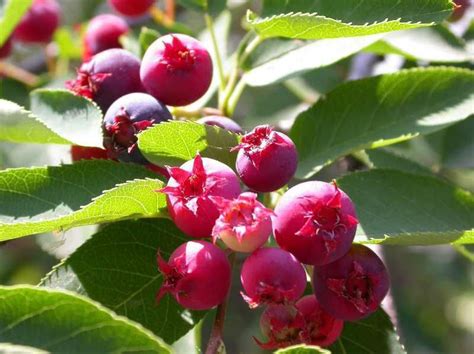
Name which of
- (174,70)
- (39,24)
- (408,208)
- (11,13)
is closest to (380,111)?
(408,208)

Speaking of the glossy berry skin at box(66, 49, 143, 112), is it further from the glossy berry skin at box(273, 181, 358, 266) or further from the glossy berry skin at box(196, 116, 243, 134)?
the glossy berry skin at box(273, 181, 358, 266)

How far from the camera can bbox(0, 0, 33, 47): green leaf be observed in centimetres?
178

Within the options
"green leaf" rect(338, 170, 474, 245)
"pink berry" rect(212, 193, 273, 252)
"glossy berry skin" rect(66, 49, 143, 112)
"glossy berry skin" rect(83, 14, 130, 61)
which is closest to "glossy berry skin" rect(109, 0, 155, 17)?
"glossy berry skin" rect(83, 14, 130, 61)

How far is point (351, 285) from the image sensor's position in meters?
1.09

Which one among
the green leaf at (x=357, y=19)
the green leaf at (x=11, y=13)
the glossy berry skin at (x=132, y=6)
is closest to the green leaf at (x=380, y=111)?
the green leaf at (x=357, y=19)

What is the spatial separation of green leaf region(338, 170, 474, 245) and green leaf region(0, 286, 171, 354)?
1.37 feet

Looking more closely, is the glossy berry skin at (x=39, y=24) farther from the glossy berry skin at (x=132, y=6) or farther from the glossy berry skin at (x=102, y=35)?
the glossy berry skin at (x=102, y=35)

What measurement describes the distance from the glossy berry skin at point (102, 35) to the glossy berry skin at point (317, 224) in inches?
42.3

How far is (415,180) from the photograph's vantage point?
139 cm

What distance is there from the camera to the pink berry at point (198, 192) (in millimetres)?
1067

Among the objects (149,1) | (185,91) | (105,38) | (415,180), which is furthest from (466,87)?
(149,1)

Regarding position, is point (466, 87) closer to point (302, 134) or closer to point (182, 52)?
point (302, 134)

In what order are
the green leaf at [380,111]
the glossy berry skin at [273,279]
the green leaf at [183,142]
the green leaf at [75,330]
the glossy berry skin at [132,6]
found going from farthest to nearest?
1. the glossy berry skin at [132,6]
2. the green leaf at [380,111]
3. the green leaf at [183,142]
4. the glossy berry skin at [273,279]
5. the green leaf at [75,330]

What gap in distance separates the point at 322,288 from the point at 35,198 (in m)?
0.48
